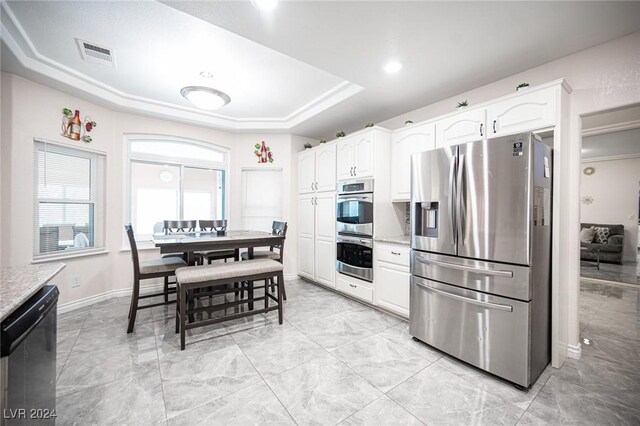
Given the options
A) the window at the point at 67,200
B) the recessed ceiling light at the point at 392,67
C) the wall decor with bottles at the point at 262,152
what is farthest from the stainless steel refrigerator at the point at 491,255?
the window at the point at 67,200

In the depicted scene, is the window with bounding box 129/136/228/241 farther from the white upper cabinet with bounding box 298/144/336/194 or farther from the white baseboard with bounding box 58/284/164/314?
the white upper cabinet with bounding box 298/144/336/194

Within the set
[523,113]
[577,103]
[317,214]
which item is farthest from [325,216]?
[577,103]

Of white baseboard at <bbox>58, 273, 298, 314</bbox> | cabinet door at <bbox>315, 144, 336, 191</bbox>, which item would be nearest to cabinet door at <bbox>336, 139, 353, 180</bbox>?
cabinet door at <bbox>315, 144, 336, 191</bbox>

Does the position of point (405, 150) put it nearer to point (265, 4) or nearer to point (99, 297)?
point (265, 4)

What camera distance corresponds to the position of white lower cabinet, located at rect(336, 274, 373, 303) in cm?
326

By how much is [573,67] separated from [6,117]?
17.9 ft

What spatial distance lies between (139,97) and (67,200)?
1.59 meters

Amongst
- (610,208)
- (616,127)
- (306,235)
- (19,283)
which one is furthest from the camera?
(610,208)

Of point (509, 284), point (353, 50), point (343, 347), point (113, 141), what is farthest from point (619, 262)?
point (113, 141)

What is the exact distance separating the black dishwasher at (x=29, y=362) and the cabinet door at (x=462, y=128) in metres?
3.14

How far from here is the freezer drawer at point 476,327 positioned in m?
1.79

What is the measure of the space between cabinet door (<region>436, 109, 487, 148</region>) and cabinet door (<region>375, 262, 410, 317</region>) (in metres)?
Result: 1.45

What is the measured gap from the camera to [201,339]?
246 cm

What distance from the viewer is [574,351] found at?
7.16ft
